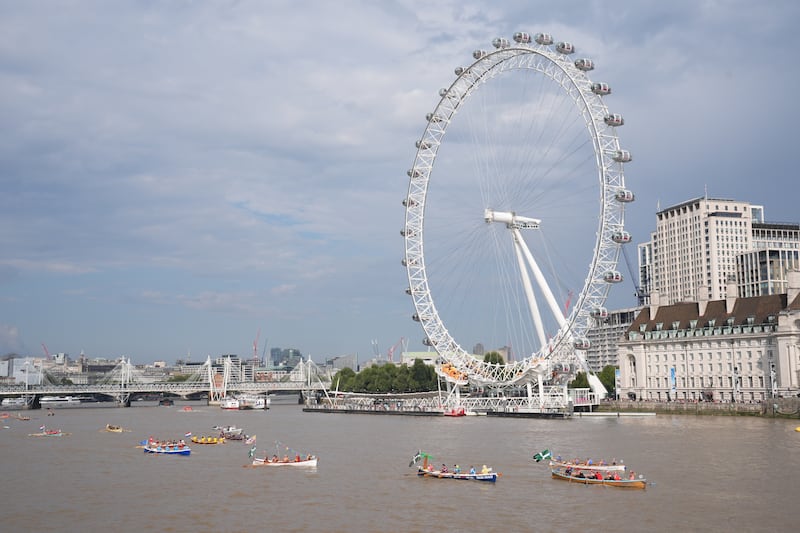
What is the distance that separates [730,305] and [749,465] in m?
50.2

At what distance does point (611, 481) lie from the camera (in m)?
42.2

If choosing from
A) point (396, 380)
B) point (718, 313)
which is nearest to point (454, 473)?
point (718, 313)

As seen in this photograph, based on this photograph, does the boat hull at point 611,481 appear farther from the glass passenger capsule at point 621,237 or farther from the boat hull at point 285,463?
the glass passenger capsule at point 621,237

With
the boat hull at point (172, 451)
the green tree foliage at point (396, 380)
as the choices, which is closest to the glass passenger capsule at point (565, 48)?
the boat hull at point (172, 451)

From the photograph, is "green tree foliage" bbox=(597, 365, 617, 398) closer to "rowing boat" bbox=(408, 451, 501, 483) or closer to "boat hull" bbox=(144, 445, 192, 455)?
"boat hull" bbox=(144, 445, 192, 455)

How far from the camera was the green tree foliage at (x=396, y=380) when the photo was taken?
14950cm

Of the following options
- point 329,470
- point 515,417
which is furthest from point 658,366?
point 329,470

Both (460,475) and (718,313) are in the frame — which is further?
(718,313)

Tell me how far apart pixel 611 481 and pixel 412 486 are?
33.4 feet

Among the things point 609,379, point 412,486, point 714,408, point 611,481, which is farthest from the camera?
point 609,379

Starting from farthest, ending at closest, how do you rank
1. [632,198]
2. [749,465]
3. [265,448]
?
[632,198], [265,448], [749,465]

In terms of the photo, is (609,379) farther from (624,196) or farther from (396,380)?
(624,196)

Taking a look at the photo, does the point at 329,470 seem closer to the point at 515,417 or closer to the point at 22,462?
the point at 22,462

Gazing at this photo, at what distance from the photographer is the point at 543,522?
114 feet
